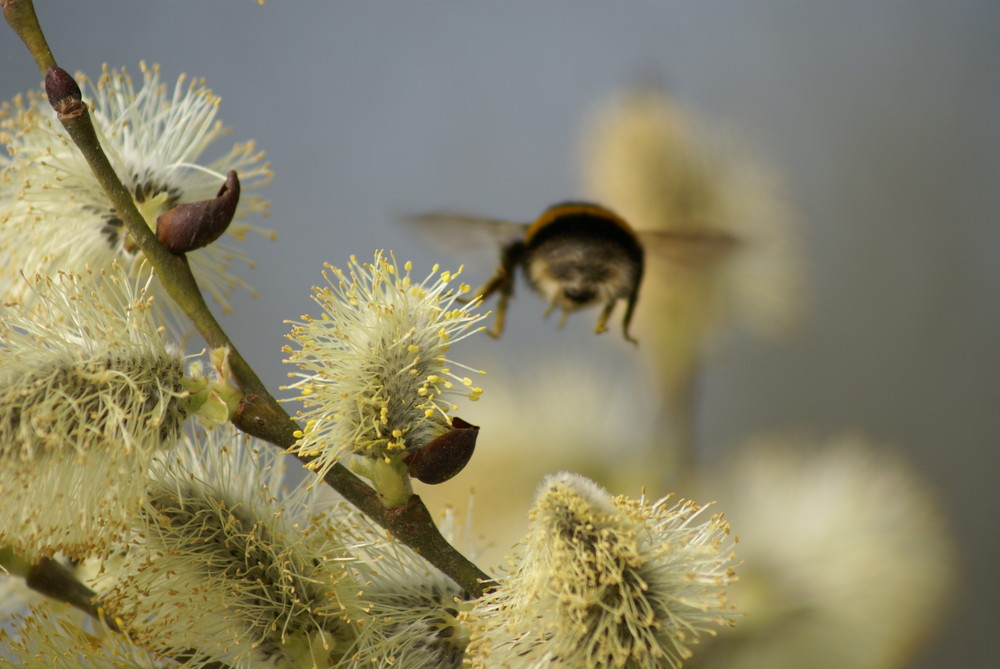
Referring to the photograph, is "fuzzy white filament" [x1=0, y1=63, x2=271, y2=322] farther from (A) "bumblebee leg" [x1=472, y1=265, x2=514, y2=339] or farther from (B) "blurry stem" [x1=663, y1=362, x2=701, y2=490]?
(B) "blurry stem" [x1=663, y1=362, x2=701, y2=490]

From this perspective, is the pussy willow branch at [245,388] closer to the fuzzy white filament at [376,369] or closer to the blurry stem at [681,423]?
the fuzzy white filament at [376,369]

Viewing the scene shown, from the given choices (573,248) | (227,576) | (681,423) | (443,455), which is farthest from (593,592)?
(681,423)

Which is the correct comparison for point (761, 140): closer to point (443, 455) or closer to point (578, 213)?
point (578, 213)

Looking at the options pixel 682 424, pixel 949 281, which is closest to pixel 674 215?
pixel 682 424

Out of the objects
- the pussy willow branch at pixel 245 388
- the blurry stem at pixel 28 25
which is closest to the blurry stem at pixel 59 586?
the pussy willow branch at pixel 245 388

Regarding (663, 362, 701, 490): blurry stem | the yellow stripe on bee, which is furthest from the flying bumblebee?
(663, 362, 701, 490): blurry stem

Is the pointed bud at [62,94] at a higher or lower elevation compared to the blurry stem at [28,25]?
lower
